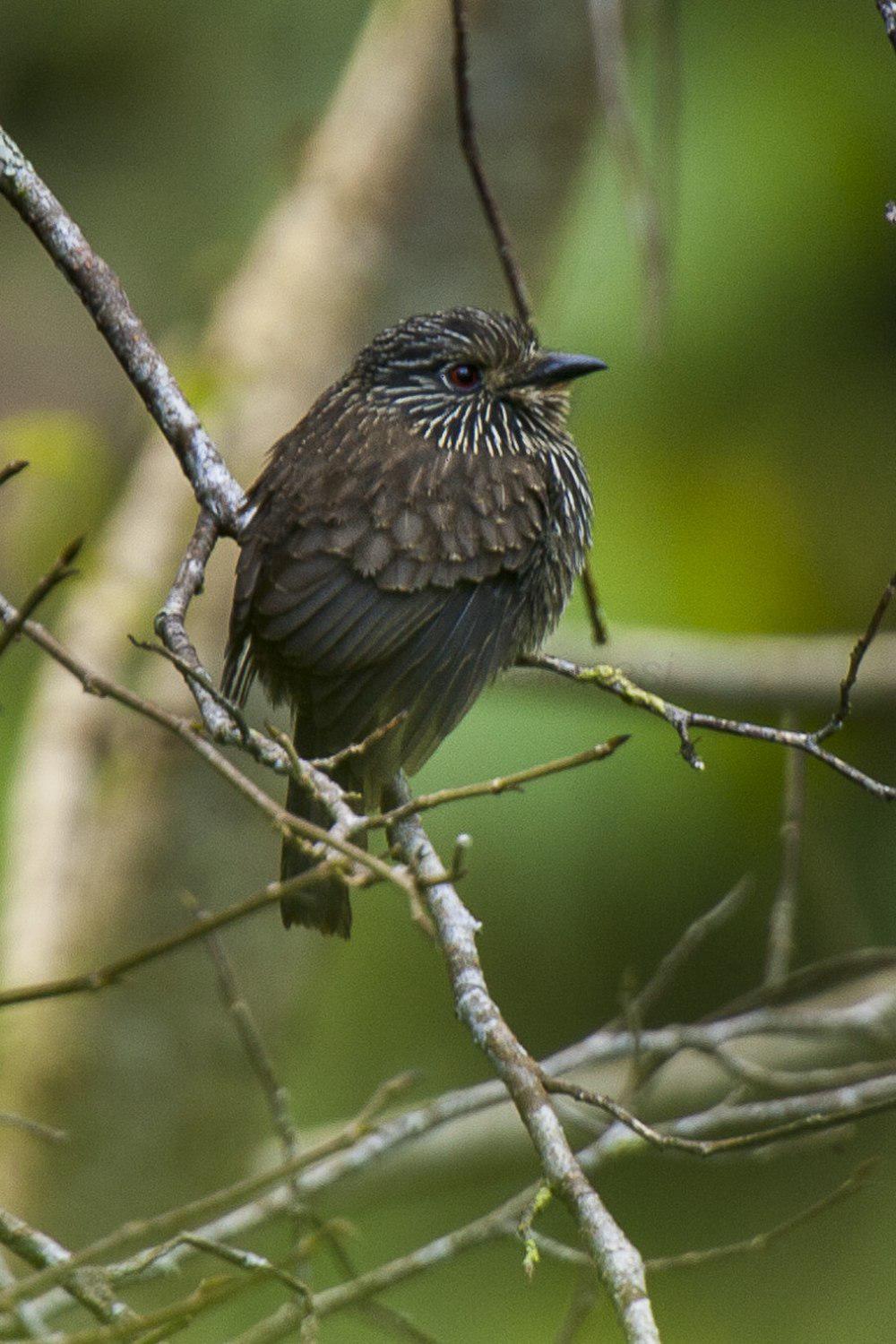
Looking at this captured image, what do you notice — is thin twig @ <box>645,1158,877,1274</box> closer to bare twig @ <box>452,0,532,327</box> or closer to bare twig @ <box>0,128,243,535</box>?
bare twig @ <box>0,128,243,535</box>

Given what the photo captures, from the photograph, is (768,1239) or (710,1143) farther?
(768,1239)

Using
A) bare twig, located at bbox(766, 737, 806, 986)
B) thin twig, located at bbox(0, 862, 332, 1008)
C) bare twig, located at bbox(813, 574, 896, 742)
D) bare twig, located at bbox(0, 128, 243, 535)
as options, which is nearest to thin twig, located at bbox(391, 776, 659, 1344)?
thin twig, located at bbox(0, 862, 332, 1008)

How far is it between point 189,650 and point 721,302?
4219 mm

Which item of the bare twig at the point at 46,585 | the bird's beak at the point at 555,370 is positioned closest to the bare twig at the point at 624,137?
the bird's beak at the point at 555,370

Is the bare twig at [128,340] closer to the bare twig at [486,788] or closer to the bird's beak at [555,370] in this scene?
the bird's beak at [555,370]

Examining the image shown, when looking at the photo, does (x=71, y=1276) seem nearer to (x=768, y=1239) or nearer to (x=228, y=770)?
(x=228, y=770)

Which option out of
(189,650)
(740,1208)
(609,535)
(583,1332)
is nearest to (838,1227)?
(740,1208)

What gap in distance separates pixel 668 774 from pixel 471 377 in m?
2.38

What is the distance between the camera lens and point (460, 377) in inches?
141

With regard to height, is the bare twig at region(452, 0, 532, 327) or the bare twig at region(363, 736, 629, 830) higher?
the bare twig at region(452, 0, 532, 327)

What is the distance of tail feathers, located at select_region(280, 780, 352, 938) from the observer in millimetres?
3090

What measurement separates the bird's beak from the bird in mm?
11

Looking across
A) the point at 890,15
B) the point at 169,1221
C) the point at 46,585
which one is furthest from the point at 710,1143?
the point at 890,15

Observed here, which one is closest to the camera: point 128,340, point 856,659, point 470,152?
point 856,659
